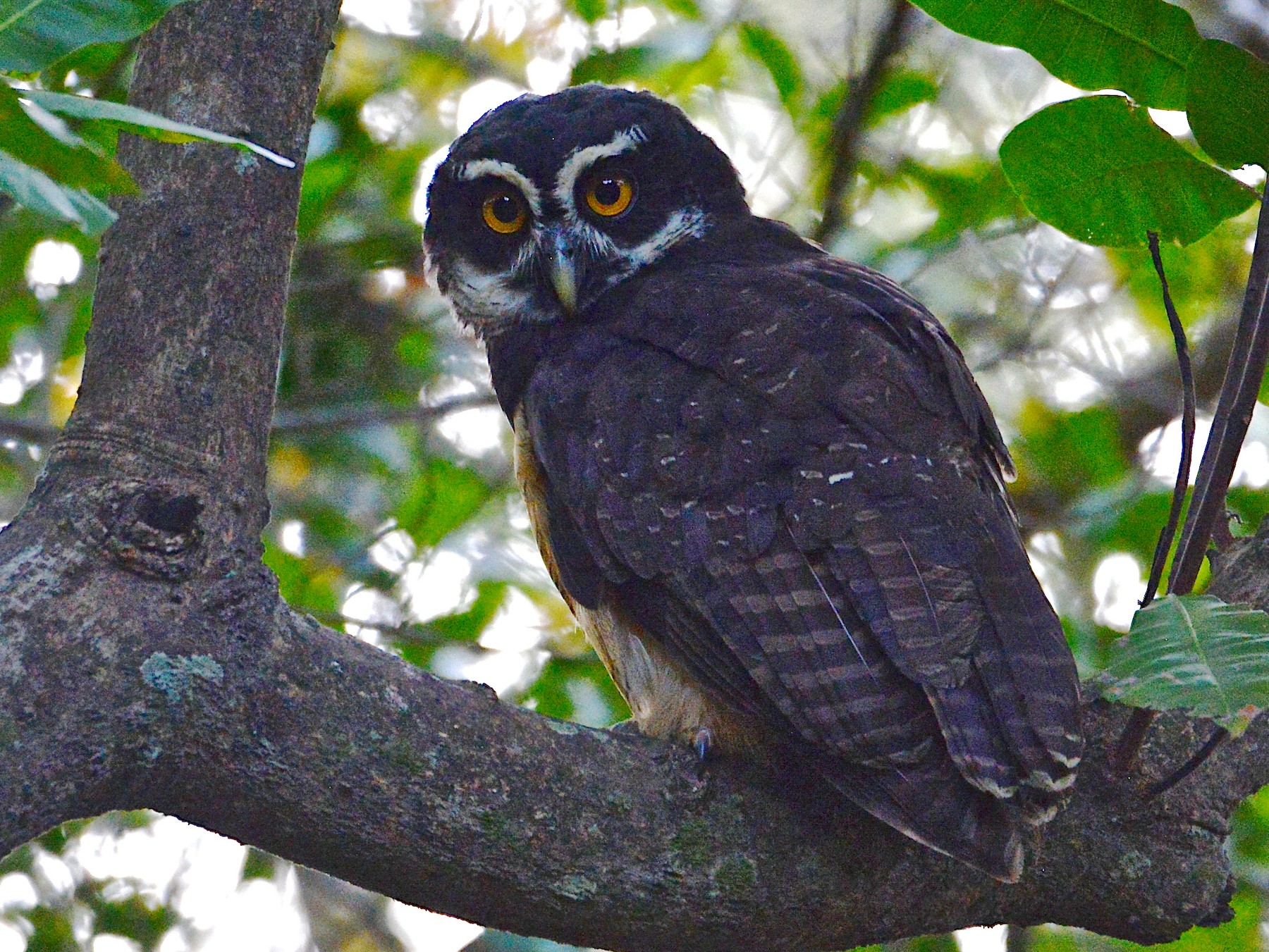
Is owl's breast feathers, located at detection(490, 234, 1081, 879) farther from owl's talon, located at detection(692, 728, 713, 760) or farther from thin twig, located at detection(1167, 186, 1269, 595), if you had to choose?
thin twig, located at detection(1167, 186, 1269, 595)

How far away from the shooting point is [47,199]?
1328mm

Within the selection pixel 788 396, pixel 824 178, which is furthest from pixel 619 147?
pixel 824 178

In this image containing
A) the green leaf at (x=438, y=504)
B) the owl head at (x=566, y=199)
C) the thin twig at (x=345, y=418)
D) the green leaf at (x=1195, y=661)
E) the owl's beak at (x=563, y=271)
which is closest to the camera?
the green leaf at (x=1195, y=661)

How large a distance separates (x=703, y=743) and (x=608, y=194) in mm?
1644

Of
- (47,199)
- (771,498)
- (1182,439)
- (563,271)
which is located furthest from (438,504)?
(47,199)

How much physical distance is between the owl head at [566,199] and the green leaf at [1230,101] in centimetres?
161

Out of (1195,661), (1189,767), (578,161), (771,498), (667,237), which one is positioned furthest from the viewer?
(667,237)

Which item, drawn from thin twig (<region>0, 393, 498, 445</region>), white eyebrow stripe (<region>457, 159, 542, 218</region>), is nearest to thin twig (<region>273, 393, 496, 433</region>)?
thin twig (<region>0, 393, 498, 445</region>)

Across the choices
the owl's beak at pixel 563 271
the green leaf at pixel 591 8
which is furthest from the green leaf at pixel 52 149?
the green leaf at pixel 591 8

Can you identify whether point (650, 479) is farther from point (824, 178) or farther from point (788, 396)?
point (824, 178)

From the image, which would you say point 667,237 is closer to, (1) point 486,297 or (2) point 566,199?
(2) point 566,199

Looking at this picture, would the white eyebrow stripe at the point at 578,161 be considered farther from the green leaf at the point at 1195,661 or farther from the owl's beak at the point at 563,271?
the green leaf at the point at 1195,661

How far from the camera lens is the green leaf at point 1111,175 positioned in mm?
2455

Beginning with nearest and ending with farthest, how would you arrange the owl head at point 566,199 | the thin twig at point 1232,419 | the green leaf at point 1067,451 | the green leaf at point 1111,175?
1. the thin twig at point 1232,419
2. the green leaf at point 1111,175
3. the owl head at point 566,199
4. the green leaf at point 1067,451
